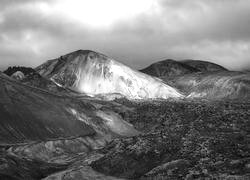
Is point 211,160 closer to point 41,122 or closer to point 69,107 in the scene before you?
point 41,122

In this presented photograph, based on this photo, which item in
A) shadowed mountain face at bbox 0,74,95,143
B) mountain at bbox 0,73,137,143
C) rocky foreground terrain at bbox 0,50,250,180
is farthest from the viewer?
mountain at bbox 0,73,137,143

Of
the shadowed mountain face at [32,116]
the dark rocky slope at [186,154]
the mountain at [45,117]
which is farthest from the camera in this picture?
the mountain at [45,117]

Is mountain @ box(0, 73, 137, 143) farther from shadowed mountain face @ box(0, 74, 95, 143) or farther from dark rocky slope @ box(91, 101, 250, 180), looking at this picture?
dark rocky slope @ box(91, 101, 250, 180)

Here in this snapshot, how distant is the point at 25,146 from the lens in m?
85.7

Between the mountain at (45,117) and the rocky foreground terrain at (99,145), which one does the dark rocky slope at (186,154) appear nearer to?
the rocky foreground terrain at (99,145)

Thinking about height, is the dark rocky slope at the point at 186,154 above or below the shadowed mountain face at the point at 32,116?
above

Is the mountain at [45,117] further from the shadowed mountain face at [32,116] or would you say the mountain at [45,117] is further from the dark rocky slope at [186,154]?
the dark rocky slope at [186,154]

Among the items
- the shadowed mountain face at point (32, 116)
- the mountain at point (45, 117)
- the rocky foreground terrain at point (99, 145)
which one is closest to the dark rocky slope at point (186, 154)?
the rocky foreground terrain at point (99, 145)

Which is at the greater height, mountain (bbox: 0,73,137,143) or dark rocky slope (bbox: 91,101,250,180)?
dark rocky slope (bbox: 91,101,250,180)

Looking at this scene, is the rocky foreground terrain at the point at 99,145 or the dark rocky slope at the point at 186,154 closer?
the dark rocky slope at the point at 186,154

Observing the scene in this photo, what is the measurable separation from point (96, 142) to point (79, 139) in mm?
4050

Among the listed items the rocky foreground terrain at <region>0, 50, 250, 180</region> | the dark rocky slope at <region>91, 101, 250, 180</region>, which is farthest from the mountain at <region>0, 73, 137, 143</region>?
the dark rocky slope at <region>91, 101, 250, 180</region>

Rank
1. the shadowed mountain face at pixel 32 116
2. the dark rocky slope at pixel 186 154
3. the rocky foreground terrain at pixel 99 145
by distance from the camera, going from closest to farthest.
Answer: the dark rocky slope at pixel 186 154 < the rocky foreground terrain at pixel 99 145 < the shadowed mountain face at pixel 32 116

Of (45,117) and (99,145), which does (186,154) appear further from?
(45,117)
